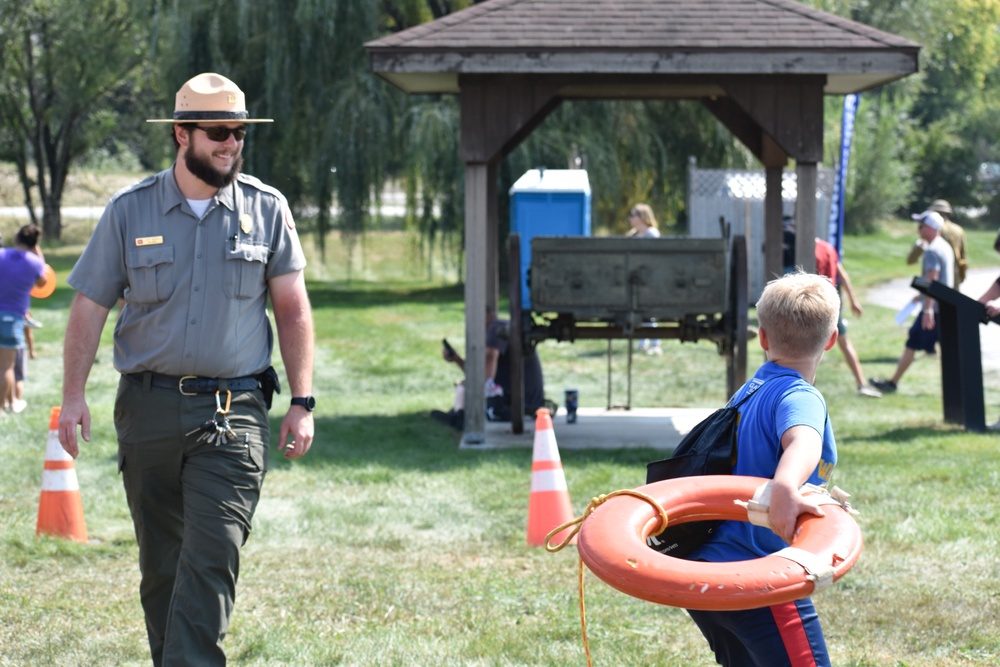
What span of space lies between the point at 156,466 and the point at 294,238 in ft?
2.96

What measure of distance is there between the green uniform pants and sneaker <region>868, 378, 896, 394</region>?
31.9 ft

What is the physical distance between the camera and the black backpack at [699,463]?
330 cm

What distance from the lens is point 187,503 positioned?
3.99m

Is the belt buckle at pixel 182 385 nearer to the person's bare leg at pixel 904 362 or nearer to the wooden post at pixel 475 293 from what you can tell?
the wooden post at pixel 475 293

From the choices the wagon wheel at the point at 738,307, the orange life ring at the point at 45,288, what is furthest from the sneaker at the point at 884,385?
the orange life ring at the point at 45,288

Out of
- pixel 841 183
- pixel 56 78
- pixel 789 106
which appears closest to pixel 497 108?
pixel 789 106

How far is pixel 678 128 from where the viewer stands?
22203 mm

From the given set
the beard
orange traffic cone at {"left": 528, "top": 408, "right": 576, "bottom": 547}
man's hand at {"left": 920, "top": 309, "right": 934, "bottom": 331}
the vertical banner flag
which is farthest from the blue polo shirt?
the vertical banner flag

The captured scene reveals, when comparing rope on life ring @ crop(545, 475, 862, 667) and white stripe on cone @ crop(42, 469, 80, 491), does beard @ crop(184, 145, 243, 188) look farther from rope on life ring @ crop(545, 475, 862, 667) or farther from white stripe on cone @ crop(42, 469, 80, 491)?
white stripe on cone @ crop(42, 469, 80, 491)

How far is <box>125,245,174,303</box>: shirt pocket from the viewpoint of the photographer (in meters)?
4.07

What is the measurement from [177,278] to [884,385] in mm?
10074

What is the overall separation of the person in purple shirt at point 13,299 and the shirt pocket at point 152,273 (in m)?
7.36

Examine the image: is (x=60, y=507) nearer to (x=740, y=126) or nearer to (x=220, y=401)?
(x=220, y=401)

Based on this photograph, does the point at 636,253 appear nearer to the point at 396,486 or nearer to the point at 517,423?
the point at 517,423
